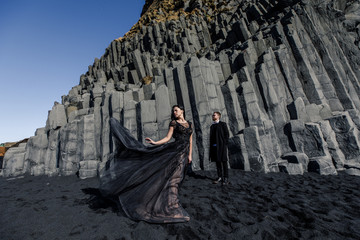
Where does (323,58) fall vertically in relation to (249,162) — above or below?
above

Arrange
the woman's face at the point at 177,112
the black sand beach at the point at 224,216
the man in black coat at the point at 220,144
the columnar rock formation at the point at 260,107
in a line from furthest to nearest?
the columnar rock formation at the point at 260,107 → the man in black coat at the point at 220,144 → the woman's face at the point at 177,112 → the black sand beach at the point at 224,216

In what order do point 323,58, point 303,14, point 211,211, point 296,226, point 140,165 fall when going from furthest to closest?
1. point 303,14
2. point 323,58
3. point 140,165
4. point 211,211
5. point 296,226

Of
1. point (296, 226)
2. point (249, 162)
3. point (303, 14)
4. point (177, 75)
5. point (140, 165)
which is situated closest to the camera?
point (296, 226)

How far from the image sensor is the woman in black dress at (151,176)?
2.56 meters

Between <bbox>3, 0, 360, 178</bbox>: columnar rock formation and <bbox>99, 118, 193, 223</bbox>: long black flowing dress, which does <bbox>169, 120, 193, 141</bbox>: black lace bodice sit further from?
<bbox>3, 0, 360, 178</bbox>: columnar rock formation

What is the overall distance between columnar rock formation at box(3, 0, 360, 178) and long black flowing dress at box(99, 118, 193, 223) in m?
3.15

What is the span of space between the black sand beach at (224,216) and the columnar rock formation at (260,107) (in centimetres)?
184

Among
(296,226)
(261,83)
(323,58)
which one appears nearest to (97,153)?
(296,226)

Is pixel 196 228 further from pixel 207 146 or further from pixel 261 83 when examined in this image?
pixel 261 83

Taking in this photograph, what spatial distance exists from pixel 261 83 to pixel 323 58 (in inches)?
167

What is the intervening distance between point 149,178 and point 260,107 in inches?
237

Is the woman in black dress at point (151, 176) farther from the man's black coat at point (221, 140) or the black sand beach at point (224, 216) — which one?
the man's black coat at point (221, 140)

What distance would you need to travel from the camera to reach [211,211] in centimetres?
273

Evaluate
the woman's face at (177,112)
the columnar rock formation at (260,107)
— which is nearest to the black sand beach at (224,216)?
the woman's face at (177,112)
